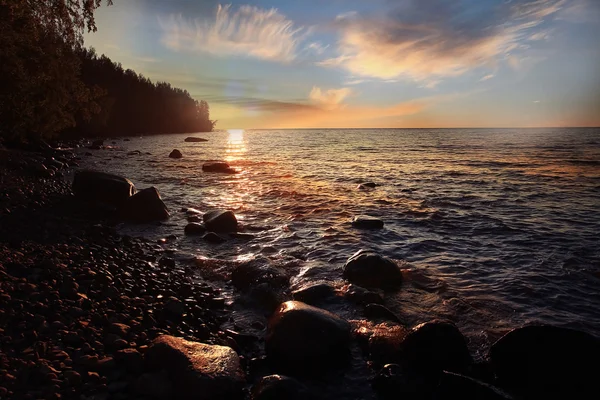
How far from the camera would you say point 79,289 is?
6.12 metres

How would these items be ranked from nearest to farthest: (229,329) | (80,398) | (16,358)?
1. (80,398)
2. (16,358)
3. (229,329)

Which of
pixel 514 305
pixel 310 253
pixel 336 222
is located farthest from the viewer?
pixel 336 222

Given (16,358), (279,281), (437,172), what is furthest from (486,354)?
(437,172)

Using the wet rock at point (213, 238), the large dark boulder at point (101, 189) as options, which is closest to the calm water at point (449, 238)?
the wet rock at point (213, 238)

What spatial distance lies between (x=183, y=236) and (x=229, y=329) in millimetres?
6018

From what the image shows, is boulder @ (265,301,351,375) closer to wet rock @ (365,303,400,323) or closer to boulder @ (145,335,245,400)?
boulder @ (145,335,245,400)

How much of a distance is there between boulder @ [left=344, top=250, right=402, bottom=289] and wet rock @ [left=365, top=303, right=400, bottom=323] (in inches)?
49.0

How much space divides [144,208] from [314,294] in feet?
28.5

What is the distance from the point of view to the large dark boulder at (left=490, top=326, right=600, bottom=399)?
4277mm

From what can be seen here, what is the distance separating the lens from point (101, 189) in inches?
558

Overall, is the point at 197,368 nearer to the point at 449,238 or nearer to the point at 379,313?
the point at 379,313

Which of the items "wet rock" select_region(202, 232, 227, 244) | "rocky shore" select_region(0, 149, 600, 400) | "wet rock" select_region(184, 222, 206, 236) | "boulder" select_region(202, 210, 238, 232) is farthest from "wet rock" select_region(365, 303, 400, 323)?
"wet rock" select_region(184, 222, 206, 236)

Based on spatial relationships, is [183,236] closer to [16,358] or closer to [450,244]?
[16,358]

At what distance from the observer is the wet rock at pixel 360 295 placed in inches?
265
